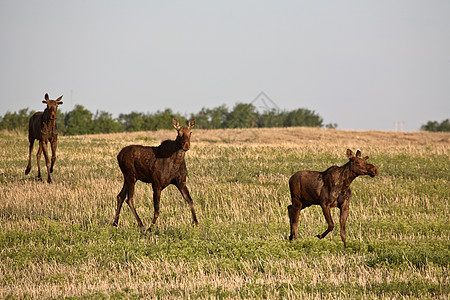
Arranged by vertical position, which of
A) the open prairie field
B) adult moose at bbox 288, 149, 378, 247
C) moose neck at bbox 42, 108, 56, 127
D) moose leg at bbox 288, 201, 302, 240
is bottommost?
the open prairie field

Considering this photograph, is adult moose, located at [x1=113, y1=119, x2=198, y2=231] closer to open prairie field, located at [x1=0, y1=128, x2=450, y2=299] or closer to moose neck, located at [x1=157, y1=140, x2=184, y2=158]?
moose neck, located at [x1=157, y1=140, x2=184, y2=158]

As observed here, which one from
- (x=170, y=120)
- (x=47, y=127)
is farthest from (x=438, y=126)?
(x=47, y=127)

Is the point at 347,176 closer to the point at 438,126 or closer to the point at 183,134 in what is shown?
the point at 183,134

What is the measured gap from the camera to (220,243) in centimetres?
1048

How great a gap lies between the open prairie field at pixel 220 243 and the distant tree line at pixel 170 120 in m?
59.4

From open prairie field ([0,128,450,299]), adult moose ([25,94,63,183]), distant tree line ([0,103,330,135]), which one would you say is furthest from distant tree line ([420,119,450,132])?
adult moose ([25,94,63,183])

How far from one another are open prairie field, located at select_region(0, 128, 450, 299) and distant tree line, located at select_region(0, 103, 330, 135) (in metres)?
59.4

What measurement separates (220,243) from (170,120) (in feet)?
261

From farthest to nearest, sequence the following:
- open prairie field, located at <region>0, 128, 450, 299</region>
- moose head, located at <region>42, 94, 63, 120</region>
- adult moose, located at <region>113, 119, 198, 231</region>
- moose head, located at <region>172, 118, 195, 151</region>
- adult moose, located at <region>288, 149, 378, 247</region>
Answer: moose head, located at <region>42, 94, 63, 120</region> → adult moose, located at <region>113, 119, 198, 231</region> → moose head, located at <region>172, 118, 195, 151</region> → adult moose, located at <region>288, 149, 378, 247</region> → open prairie field, located at <region>0, 128, 450, 299</region>

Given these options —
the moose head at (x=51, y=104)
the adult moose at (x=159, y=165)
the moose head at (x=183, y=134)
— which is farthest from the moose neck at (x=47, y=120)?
the moose head at (x=183, y=134)

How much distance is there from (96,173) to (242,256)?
12919mm

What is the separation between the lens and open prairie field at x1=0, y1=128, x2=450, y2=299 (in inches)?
311

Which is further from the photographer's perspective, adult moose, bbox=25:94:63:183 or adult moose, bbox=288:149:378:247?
adult moose, bbox=25:94:63:183

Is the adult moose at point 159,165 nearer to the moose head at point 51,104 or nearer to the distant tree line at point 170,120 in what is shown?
the moose head at point 51,104
